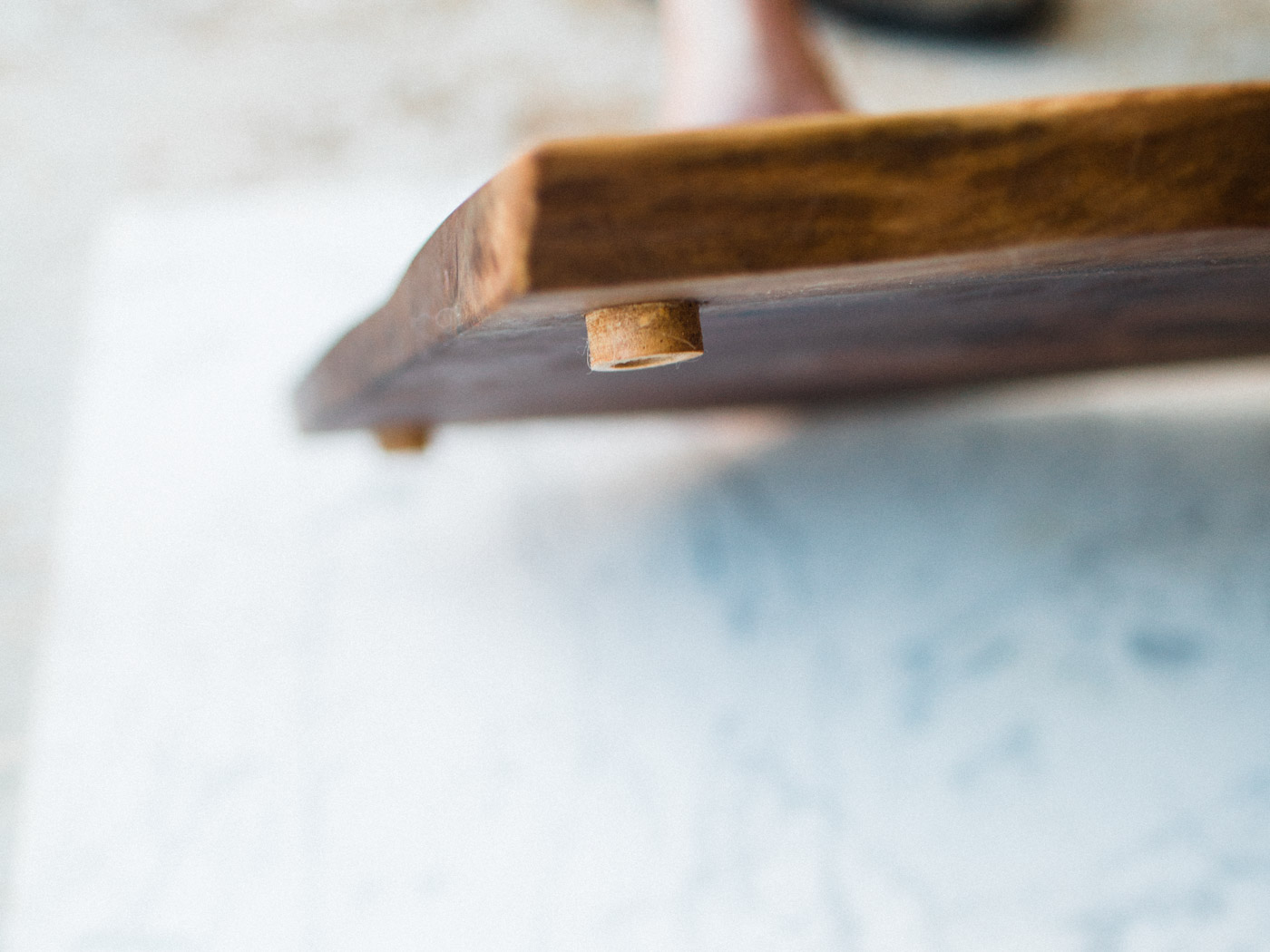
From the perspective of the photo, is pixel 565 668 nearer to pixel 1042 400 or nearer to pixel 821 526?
pixel 821 526

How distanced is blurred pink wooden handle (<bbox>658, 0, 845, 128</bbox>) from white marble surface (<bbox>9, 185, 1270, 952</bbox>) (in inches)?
10.4

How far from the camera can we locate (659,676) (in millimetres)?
744

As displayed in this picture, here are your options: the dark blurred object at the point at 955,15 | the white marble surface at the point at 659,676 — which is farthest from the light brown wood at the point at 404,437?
the dark blurred object at the point at 955,15

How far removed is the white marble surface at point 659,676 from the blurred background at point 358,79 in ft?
Answer: 1.19

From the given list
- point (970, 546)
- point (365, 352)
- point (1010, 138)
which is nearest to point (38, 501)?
point (365, 352)

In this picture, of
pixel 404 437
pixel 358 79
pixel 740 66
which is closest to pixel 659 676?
pixel 404 437

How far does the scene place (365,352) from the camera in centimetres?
44

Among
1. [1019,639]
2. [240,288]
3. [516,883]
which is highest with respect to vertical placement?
[240,288]

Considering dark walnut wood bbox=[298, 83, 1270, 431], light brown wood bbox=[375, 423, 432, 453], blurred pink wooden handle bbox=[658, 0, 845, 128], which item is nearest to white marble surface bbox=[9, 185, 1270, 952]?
light brown wood bbox=[375, 423, 432, 453]

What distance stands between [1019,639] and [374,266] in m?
0.67

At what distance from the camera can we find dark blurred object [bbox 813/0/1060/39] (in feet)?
3.80

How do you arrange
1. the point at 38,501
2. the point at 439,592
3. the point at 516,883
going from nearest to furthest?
the point at 516,883
the point at 439,592
the point at 38,501

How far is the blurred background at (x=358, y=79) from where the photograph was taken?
116cm

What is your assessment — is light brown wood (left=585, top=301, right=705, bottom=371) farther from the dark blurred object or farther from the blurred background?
the dark blurred object
